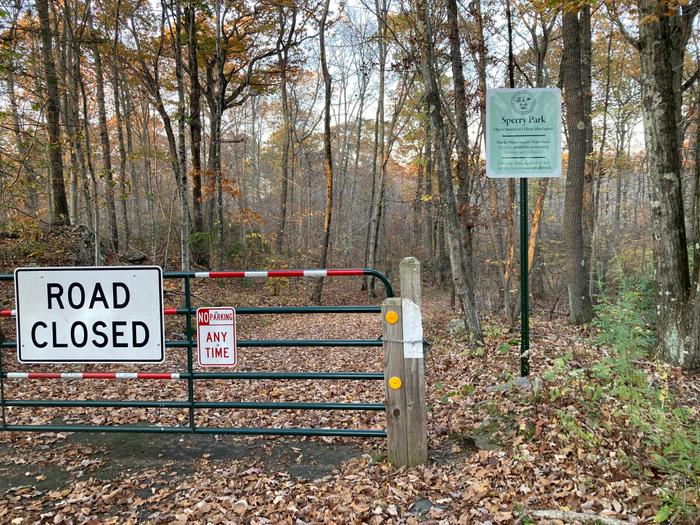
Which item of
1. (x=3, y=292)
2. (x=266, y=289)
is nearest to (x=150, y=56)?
(x=266, y=289)

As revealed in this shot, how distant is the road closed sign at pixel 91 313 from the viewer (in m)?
3.94

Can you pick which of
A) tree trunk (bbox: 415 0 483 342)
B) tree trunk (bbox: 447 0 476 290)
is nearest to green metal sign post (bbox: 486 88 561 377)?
tree trunk (bbox: 415 0 483 342)

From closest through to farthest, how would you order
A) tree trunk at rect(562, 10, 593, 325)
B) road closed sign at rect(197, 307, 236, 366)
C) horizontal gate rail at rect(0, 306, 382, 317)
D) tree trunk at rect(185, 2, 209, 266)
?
horizontal gate rail at rect(0, 306, 382, 317) < road closed sign at rect(197, 307, 236, 366) < tree trunk at rect(562, 10, 593, 325) < tree trunk at rect(185, 2, 209, 266)

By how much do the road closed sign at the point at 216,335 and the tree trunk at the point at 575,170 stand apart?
775 cm

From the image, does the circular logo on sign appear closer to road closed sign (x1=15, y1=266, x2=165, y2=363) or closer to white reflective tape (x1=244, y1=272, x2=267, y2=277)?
white reflective tape (x1=244, y1=272, x2=267, y2=277)

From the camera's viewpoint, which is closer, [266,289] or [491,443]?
[491,443]

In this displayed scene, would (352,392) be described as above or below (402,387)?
below

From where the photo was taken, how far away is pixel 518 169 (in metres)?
4.50

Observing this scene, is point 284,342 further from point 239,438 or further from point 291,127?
point 291,127

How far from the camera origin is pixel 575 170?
31.3ft

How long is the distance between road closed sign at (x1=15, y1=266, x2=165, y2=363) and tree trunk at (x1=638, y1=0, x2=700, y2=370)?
5468 millimetres

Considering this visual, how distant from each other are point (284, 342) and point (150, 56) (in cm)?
1556

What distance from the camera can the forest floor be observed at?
2963 mm

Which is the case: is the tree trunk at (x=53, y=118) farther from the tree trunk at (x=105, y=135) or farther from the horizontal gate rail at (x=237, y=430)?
the horizontal gate rail at (x=237, y=430)
